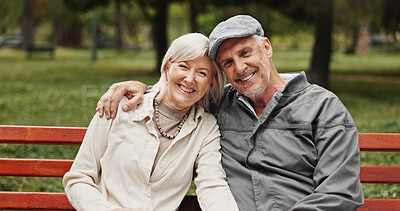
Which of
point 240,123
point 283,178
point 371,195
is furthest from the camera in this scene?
point 371,195

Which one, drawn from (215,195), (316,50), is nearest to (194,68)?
(215,195)

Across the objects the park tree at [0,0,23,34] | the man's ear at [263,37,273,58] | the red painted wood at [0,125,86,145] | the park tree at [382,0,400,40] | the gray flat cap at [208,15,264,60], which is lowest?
the park tree at [0,0,23,34]

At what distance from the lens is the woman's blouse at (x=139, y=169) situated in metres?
2.82

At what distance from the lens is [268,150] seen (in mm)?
2887

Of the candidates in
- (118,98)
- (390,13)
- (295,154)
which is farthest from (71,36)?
(295,154)

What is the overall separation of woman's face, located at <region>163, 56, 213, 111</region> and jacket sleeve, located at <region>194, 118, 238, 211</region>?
0.29 m

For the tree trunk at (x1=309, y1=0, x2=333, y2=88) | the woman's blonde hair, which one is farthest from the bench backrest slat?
the tree trunk at (x1=309, y1=0, x2=333, y2=88)

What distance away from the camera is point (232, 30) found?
2.87 metres

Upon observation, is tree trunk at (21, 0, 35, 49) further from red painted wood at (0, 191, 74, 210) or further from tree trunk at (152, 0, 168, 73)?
red painted wood at (0, 191, 74, 210)

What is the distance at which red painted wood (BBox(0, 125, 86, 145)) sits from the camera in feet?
10.3

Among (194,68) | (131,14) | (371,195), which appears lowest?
(131,14)

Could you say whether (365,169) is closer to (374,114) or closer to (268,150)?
(268,150)

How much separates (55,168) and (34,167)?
143 millimetres

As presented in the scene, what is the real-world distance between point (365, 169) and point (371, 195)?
2.31 meters
